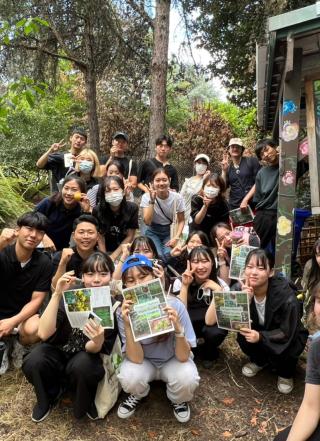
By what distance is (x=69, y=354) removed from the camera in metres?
2.91

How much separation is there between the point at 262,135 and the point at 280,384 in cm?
995

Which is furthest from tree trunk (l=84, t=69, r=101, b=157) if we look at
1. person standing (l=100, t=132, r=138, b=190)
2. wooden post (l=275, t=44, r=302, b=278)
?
wooden post (l=275, t=44, r=302, b=278)

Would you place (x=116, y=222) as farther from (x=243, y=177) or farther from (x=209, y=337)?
(x=243, y=177)

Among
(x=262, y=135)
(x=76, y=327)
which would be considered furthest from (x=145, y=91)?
(x=76, y=327)

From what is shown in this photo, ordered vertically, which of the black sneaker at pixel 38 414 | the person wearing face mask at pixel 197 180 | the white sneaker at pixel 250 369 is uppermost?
the person wearing face mask at pixel 197 180

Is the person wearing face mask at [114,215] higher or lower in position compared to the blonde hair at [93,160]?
lower

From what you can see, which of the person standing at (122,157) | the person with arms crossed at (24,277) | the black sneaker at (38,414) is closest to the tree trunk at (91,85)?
the person standing at (122,157)

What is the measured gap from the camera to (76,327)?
9.12ft

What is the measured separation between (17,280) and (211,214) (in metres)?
2.42

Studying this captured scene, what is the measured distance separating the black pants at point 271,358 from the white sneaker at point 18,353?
196 cm

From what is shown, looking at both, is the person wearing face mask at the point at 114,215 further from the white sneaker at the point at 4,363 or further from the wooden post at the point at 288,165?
the wooden post at the point at 288,165

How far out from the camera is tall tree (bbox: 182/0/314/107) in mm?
8812

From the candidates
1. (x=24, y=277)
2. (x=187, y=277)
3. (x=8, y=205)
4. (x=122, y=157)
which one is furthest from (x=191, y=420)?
(x=8, y=205)

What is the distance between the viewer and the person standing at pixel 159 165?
526cm
